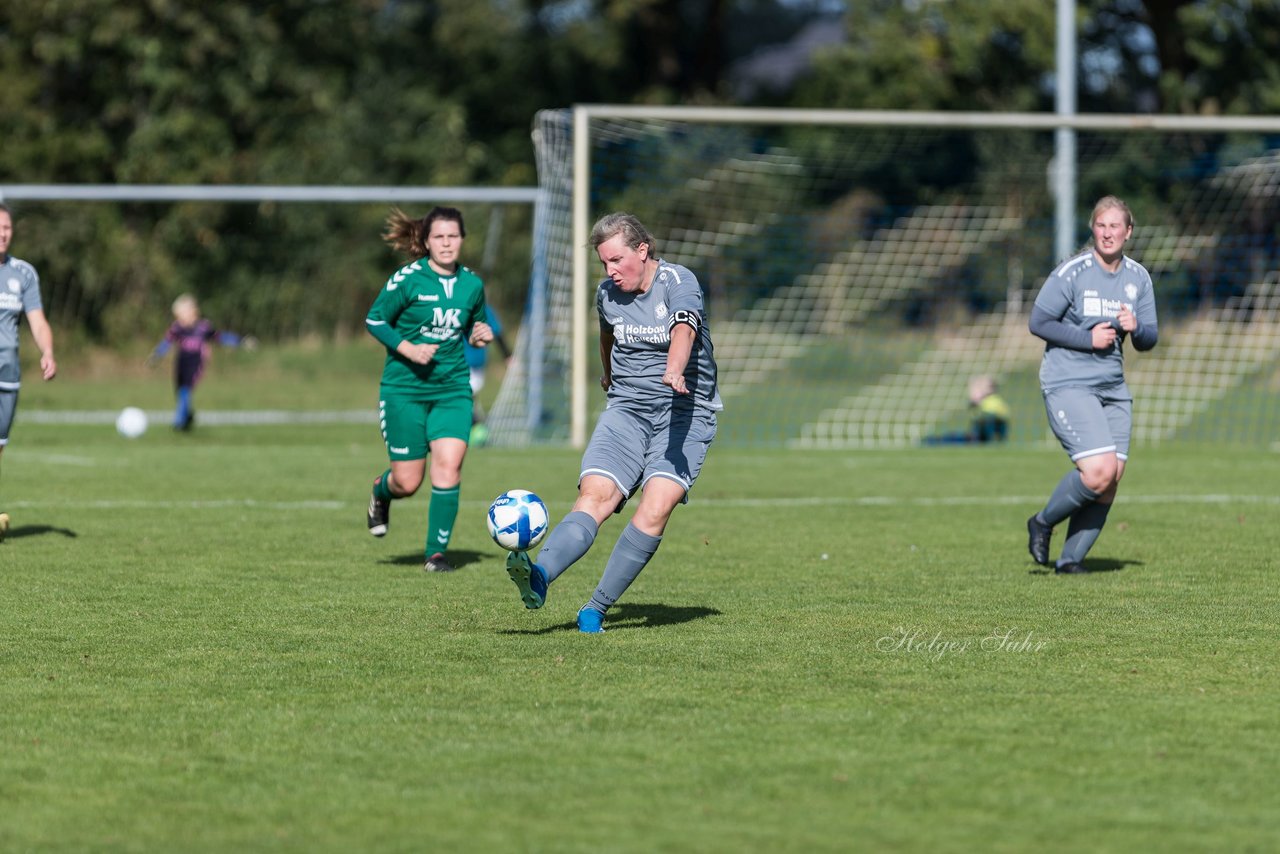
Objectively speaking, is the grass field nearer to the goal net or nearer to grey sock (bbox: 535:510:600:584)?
grey sock (bbox: 535:510:600:584)

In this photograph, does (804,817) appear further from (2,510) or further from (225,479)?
(225,479)

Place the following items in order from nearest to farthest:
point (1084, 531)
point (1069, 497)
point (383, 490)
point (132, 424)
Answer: point (1069, 497) → point (1084, 531) → point (383, 490) → point (132, 424)

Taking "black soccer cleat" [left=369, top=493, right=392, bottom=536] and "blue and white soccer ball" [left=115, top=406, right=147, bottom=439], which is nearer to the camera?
"black soccer cleat" [left=369, top=493, right=392, bottom=536]

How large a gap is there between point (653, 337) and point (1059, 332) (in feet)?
8.91

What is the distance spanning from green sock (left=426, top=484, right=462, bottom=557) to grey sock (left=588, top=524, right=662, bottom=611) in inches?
90.0

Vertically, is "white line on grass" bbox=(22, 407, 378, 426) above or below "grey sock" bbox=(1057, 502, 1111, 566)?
above

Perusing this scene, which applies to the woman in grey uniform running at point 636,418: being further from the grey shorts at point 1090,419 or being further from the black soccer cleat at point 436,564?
the grey shorts at point 1090,419

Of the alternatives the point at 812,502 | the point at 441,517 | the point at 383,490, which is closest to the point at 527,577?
the point at 441,517

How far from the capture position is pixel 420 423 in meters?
10.0

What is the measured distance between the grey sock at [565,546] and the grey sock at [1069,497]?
3.10 m

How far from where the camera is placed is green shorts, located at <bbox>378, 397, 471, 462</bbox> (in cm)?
996

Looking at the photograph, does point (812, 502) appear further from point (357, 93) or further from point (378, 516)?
point (357, 93)

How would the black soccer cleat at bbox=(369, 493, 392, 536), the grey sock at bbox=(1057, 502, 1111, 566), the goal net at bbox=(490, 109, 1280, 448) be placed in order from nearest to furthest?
1. the grey sock at bbox=(1057, 502, 1111, 566)
2. the black soccer cleat at bbox=(369, 493, 392, 536)
3. the goal net at bbox=(490, 109, 1280, 448)

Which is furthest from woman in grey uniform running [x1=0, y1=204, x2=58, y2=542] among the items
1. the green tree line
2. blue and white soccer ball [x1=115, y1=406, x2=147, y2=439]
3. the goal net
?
the green tree line
